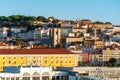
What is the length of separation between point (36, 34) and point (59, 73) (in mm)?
48669

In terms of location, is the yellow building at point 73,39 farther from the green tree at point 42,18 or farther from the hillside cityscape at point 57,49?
the green tree at point 42,18

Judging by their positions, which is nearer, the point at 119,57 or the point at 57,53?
the point at 57,53

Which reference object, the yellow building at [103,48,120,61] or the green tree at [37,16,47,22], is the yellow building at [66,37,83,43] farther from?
the green tree at [37,16,47,22]

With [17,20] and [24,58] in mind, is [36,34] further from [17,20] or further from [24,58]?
[24,58]

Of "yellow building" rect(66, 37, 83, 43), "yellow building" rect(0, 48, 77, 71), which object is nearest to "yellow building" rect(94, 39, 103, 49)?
"yellow building" rect(66, 37, 83, 43)

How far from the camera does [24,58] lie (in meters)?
39.6

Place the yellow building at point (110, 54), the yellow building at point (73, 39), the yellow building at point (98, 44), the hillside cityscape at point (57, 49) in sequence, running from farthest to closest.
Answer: the yellow building at point (73, 39) < the yellow building at point (98, 44) < the yellow building at point (110, 54) < the hillside cityscape at point (57, 49)

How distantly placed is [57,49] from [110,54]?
66.5 feet

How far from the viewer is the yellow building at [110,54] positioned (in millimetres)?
60750

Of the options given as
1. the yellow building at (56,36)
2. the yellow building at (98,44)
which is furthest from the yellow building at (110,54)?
the yellow building at (98,44)

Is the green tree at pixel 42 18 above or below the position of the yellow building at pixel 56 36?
above

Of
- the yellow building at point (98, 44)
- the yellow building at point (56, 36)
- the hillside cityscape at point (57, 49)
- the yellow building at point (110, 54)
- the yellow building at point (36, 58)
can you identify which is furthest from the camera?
the yellow building at point (98, 44)

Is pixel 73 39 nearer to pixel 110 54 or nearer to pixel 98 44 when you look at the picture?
pixel 98 44

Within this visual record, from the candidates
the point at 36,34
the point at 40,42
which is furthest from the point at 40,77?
the point at 36,34
